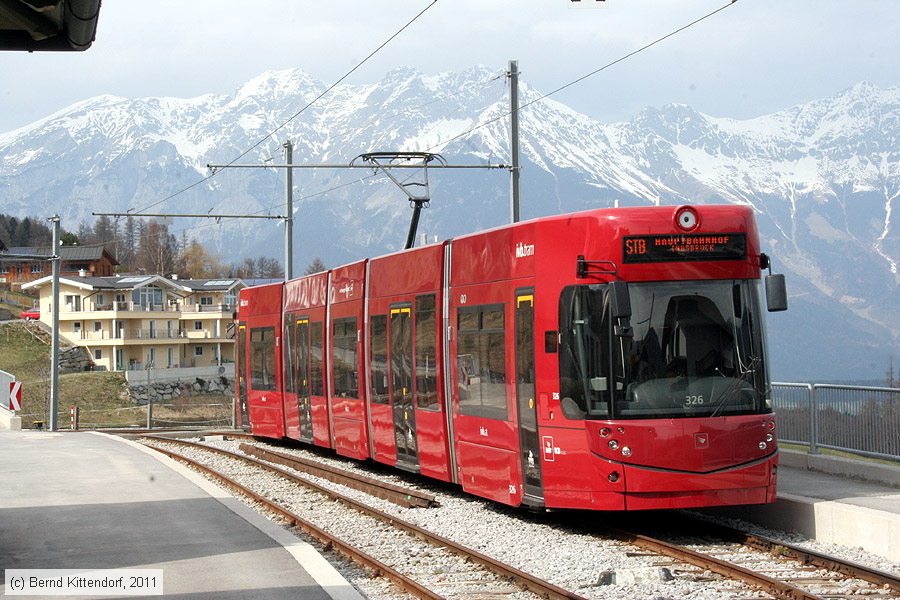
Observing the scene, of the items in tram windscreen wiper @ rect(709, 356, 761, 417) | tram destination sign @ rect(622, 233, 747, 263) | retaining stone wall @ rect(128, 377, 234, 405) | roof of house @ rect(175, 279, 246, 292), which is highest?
roof of house @ rect(175, 279, 246, 292)

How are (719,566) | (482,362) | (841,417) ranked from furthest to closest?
(841,417) < (482,362) < (719,566)

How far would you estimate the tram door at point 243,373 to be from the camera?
31047 mm

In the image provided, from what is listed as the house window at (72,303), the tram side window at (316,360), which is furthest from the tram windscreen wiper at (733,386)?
the house window at (72,303)

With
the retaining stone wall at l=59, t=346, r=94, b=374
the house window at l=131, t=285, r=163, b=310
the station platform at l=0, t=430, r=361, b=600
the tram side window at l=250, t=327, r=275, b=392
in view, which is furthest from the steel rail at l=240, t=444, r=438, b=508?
the house window at l=131, t=285, r=163, b=310

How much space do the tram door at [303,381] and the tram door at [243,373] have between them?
509cm

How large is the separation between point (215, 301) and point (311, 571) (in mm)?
117167

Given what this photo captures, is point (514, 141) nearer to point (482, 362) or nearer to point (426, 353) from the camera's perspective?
point (426, 353)

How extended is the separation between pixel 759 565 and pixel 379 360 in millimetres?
9273

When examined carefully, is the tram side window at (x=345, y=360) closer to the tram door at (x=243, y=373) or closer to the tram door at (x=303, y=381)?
the tram door at (x=303, y=381)

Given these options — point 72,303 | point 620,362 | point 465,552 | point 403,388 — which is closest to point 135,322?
point 72,303

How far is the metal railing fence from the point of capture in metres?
16.7

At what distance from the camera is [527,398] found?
14.5 meters

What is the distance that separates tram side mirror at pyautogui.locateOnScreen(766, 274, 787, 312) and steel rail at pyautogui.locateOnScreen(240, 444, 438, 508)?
16.8 feet

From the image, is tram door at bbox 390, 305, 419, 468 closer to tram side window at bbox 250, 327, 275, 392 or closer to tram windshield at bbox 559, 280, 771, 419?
tram windshield at bbox 559, 280, 771, 419
